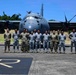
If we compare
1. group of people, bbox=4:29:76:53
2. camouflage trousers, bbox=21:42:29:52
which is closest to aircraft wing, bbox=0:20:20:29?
group of people, bbox=4:29:76:53

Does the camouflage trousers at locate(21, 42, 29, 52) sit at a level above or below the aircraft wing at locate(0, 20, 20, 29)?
below

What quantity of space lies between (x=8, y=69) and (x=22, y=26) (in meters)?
17.4

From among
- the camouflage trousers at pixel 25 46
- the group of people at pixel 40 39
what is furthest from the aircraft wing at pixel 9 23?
the camouflage trousers at pixel 25 46

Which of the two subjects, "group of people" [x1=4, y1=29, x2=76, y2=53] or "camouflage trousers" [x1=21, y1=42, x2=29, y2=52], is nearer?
"group of people" [x1=4, y1=29, x2=76, y2=53]

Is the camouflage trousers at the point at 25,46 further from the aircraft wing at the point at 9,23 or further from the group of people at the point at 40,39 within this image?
the aircraft wing at the point at 9,23

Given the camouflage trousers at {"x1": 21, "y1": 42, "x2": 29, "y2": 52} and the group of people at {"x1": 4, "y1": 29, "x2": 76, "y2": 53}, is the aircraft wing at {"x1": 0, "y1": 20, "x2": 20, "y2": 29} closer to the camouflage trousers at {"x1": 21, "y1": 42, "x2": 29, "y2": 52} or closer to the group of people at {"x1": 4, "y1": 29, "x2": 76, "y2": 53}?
the group of people at {"x1": 4, "y1": 29, "x2": 76, "y2": 53}

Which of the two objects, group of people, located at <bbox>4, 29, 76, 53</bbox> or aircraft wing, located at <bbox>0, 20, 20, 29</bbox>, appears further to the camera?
aircraft wing, located at <bbox>0, 20, 20, 29</bbox>

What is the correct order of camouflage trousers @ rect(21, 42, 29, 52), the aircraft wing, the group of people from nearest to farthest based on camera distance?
the group of people, camouflage trousers @ rect(21, 42, 29, 52), the aircraft wing

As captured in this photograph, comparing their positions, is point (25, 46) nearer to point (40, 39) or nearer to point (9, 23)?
point (40, 39)

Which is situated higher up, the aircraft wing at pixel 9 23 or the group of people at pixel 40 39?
the aircraft wing at pixel 9 23

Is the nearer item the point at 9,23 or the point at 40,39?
the point at 40,39

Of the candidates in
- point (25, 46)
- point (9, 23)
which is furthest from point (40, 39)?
point (9, 23)

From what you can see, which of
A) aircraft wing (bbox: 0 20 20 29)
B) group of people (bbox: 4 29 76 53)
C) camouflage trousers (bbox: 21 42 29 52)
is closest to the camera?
group of people (bbox: 4 29 76 53)

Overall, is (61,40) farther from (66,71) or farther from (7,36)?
(66,71)
